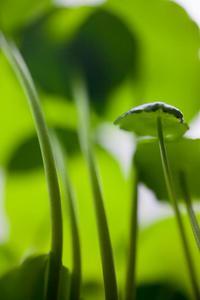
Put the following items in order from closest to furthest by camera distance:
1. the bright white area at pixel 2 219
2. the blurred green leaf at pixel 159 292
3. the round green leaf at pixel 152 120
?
the round green leaf at pixel 152 120 → the blurred green leaf at pixel 159 292 → the bright white area at pixel 2 219

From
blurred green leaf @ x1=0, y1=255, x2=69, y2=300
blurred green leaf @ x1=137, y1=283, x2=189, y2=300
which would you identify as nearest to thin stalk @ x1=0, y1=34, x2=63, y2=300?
blurred green leaf @ x1=0, y1=255, x2=69, y2=300

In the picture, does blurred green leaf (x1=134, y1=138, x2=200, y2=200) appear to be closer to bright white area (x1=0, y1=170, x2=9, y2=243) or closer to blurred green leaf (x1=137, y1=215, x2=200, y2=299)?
blurred green leaf (x1=137, y1=215, x2=200, y2=299)

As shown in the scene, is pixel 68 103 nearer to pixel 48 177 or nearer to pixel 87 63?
A: pixel 87 63

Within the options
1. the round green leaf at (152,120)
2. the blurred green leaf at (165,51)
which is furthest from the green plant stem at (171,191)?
the blurred green leaf at (165,51)

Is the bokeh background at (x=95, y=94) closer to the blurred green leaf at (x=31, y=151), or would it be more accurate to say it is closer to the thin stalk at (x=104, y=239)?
the blurred green leaf at (x=31, y=151)

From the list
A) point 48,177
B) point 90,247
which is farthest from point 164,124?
point 90,247

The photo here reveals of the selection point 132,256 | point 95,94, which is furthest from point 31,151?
point 132,256
